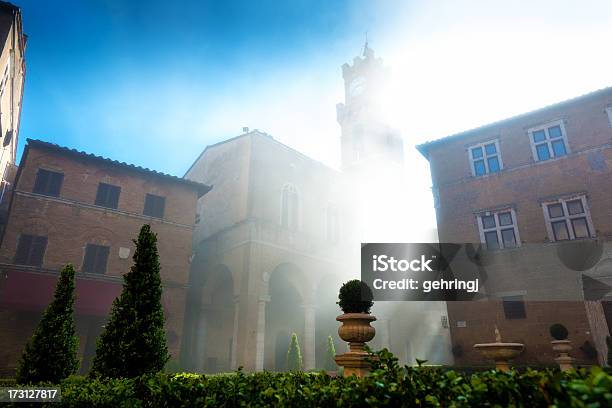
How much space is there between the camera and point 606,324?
15188mm

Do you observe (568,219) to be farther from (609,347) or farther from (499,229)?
(609,347)

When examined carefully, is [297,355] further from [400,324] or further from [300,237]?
[400,324]

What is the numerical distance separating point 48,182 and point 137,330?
1463 centimetres

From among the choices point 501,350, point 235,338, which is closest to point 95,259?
point 235,338

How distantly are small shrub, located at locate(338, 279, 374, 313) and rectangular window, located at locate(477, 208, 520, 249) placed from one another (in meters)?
13.4

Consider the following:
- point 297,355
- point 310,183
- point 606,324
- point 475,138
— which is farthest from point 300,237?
point 606,324

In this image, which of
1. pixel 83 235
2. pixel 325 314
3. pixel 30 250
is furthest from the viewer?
pixel 325 314

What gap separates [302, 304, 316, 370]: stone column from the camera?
23.3 meters

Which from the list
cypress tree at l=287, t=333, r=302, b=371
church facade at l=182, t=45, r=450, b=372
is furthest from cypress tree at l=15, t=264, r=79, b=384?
cypress tree at l=287, t=333, r=302, b=371

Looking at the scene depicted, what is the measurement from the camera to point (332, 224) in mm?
30047

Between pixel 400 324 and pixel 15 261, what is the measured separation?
26.5m

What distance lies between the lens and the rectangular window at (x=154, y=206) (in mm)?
22312

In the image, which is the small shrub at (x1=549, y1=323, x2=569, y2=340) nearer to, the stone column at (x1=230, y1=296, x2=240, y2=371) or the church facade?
the church facade

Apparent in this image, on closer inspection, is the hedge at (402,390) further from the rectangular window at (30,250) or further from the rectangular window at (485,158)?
the rectangular window at (485,158)
